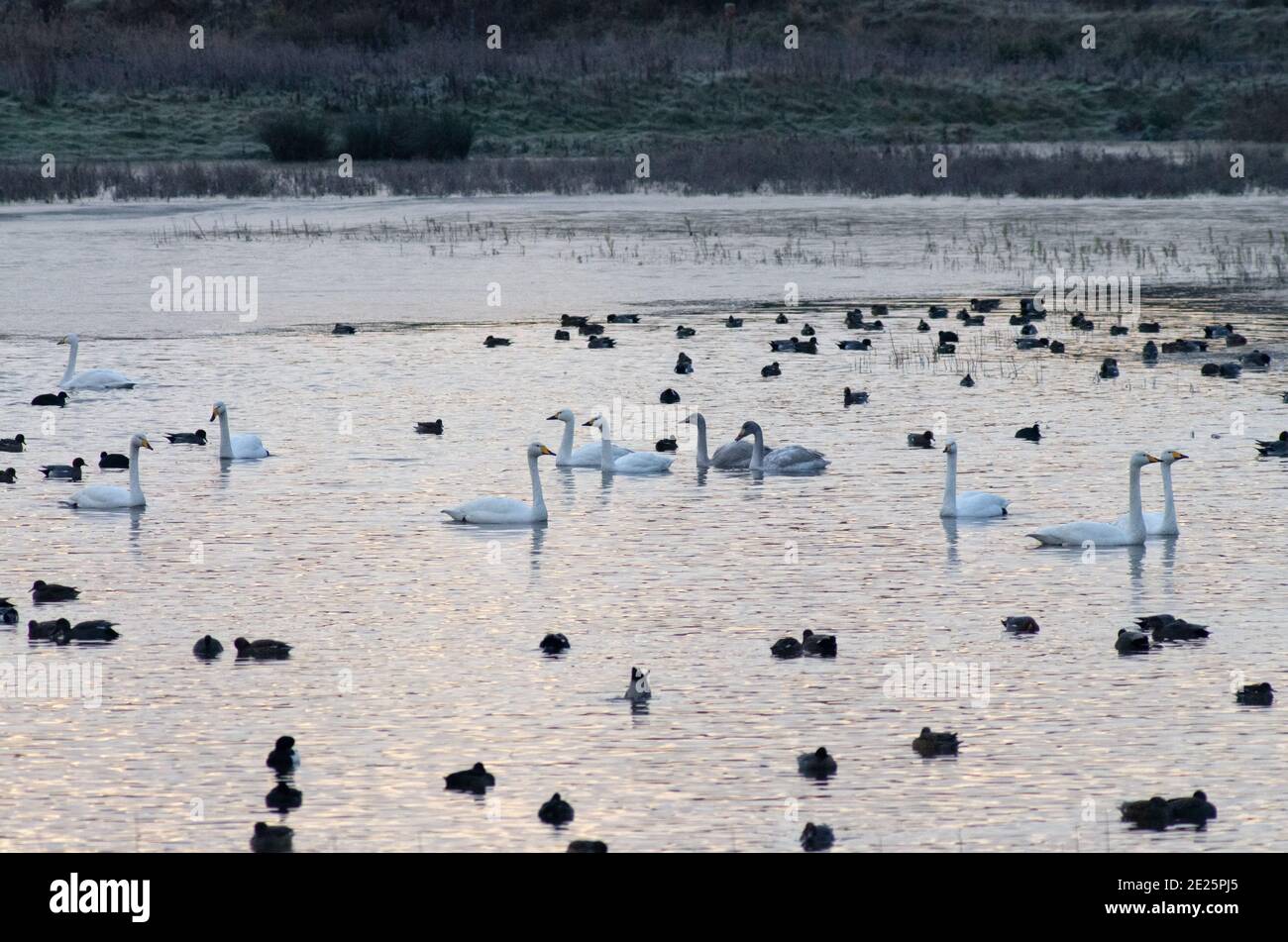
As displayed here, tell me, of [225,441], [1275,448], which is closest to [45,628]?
[225,441]

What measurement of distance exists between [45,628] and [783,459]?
834 centimetres

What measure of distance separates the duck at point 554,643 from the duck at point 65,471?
8.22m

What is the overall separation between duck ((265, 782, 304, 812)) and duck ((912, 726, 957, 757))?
3257mm

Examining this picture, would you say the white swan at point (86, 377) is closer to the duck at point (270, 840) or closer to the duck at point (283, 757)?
the duck at point (283, 757)

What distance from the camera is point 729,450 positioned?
2177 centimetres

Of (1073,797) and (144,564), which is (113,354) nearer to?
(144,564)

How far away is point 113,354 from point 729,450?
1158 cm

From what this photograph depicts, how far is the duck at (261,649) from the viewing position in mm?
14297

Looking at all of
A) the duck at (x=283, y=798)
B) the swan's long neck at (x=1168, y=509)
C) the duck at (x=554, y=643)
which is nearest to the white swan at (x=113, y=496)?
the duck at (x=554, y=643)

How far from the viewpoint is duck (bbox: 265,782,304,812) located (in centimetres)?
1127

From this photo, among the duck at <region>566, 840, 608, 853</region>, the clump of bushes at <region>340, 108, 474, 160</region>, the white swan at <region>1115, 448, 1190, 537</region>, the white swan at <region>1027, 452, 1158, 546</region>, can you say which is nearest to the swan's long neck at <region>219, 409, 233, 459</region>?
the white swan at <region>1027, 452, 1158, 546</region>

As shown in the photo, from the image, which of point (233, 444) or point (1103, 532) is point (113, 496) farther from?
point (1103, 532)

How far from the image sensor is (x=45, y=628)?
580 inches
